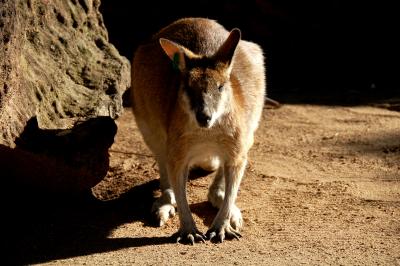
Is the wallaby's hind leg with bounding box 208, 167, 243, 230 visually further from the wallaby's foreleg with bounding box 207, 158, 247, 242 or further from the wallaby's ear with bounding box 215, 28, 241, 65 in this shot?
the wallaby's ear with bounding box 215, 28, 241, 65

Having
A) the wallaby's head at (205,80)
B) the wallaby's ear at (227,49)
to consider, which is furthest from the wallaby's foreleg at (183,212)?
the wallaby's ear at (227,49)

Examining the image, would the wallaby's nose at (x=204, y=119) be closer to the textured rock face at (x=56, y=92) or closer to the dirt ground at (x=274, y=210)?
the dirt ground at (x=274, y=210)

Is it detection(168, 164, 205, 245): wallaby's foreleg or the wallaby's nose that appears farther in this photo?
detection(168, 164, 205, 245): wallaby's foreleg

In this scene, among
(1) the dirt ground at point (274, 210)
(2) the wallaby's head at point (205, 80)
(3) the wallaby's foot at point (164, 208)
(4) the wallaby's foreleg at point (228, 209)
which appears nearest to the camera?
(1) the dirt ground at point (274, 210)

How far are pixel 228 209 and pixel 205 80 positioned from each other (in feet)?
2.77

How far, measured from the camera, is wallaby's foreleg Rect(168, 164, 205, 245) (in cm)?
473

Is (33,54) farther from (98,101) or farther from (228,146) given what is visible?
(228,146)

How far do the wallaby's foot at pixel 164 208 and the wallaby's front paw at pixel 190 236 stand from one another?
40 centimetres

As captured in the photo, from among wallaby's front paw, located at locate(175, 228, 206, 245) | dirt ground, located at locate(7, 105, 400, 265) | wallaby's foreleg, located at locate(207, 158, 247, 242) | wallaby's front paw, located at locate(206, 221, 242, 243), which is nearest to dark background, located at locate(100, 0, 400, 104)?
dirt ground, located at locate(7, 105, 400, 265)

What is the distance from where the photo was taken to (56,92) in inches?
219

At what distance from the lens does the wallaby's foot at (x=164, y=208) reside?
17.0 feet

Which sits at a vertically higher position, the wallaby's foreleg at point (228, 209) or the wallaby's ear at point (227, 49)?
the wallaby's ear at point (227, 49)

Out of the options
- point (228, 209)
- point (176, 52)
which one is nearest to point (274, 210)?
point (228, 209)

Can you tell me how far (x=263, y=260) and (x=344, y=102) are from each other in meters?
4.02
